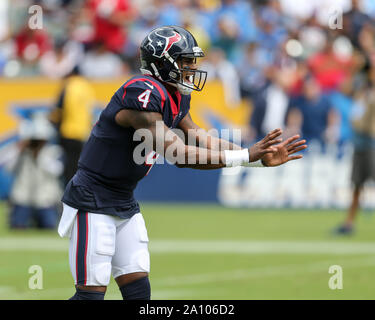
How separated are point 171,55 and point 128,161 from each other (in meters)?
0.74

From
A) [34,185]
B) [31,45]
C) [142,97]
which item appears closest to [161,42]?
[142,97]

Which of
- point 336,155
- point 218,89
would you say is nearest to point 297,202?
point 336,155

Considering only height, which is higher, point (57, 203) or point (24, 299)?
point (57, 203)

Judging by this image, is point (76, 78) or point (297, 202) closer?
point (76, 78)

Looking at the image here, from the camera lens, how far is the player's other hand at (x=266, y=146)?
4.88 meters

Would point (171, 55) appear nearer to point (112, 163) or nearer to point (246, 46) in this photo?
point (112, 163)

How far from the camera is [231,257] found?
31.3ft

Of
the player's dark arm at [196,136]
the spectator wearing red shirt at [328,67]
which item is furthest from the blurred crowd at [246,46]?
the player's dark arm at [196,136]

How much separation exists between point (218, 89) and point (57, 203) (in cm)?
431

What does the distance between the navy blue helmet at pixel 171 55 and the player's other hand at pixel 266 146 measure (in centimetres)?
66

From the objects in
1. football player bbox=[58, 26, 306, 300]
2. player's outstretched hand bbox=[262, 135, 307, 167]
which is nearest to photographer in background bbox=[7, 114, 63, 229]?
football player bbox=[58, 26, 306, 300]

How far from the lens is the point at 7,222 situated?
43.3ft

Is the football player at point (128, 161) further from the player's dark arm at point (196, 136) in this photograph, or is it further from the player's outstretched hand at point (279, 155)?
the player's dark arm at point (196, 136)

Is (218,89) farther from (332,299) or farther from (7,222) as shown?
(332,299)
